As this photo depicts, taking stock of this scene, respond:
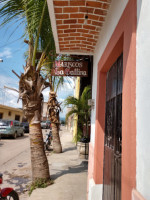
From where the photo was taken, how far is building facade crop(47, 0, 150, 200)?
1.44 meters

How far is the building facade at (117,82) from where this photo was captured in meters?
1.44

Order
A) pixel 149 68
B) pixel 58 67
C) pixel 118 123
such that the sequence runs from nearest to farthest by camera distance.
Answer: pixel 149 68 → pixel 118 123 → pixel 58 67

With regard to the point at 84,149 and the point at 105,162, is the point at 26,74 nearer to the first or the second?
the point at 105,162

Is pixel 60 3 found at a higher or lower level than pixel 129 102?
higher

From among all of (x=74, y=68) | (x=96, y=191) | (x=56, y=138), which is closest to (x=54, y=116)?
(x=56, y=138)

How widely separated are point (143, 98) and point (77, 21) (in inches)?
85.0

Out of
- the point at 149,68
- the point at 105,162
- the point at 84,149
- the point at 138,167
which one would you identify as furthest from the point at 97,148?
the point at 84,149

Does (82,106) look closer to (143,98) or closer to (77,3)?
(77,3)

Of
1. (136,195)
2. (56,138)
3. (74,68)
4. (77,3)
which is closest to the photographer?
(136,195)

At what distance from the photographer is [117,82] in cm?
276

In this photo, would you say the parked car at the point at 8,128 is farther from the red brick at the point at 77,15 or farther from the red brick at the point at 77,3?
the red brick at the point at 77,3

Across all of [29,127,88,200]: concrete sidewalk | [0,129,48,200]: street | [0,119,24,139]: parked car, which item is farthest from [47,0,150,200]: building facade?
[0,119,24,139]: parked car

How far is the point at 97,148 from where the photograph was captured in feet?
10.6

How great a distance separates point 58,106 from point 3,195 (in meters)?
6.32
